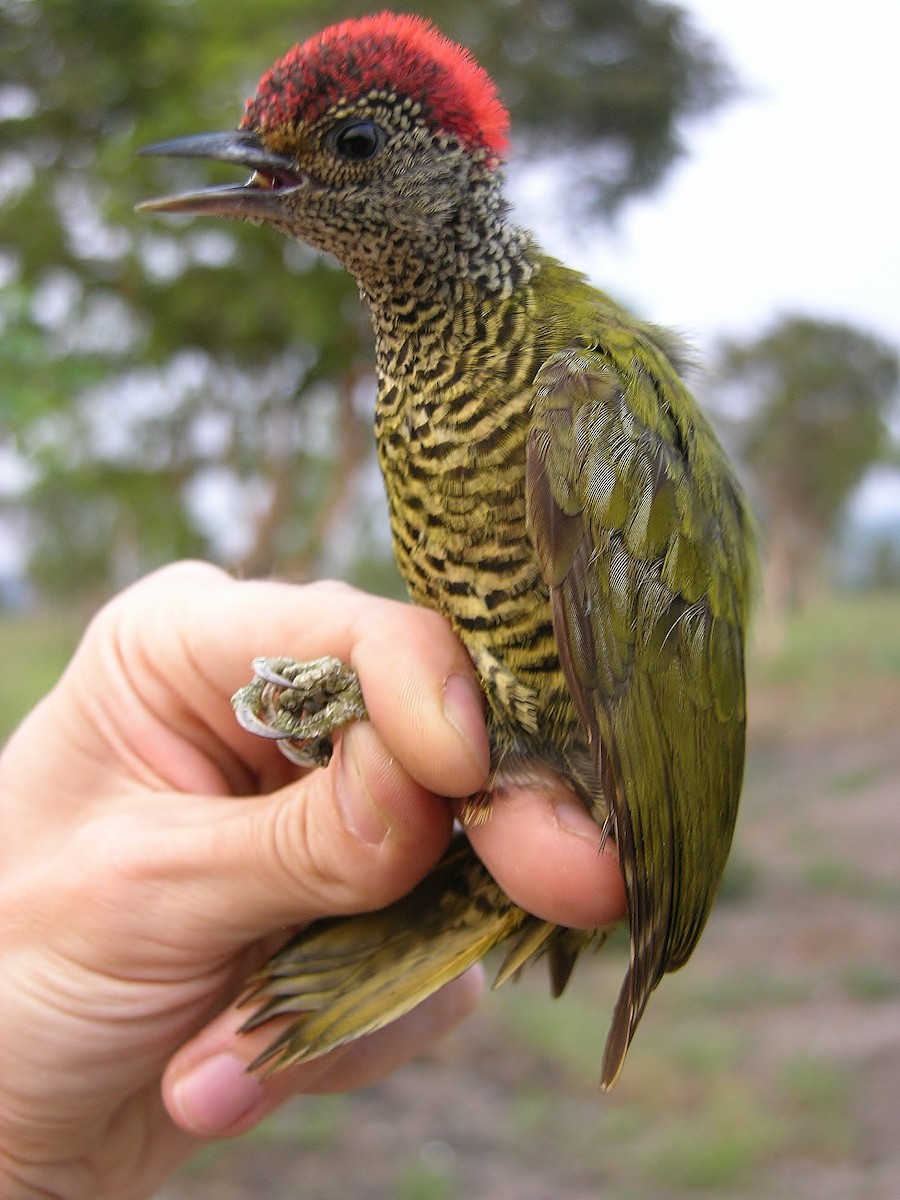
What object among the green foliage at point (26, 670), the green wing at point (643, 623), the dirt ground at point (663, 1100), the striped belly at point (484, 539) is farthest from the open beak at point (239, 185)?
the green foliage at point (26, 670)

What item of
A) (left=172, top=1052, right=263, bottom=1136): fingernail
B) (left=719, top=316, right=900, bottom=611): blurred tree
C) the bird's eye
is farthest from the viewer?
(left=719, top=316, right=900, bottom=611): blurred tree

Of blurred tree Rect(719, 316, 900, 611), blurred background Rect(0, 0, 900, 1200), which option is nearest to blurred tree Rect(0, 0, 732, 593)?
blurred background Rect(0, 0, 900, 1200)

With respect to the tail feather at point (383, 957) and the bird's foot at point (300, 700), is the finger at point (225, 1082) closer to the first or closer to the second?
the tail feather at point (383, 957)

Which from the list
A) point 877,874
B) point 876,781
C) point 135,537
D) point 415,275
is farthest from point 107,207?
point 876,781

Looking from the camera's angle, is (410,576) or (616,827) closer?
(616,827)

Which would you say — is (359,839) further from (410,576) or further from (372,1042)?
(372,1042)

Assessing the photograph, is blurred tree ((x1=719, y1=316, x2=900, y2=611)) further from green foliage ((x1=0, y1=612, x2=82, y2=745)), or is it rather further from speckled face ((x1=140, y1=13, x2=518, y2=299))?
speckled face ((x1=140, y1=13, x2=518, y2=299))
